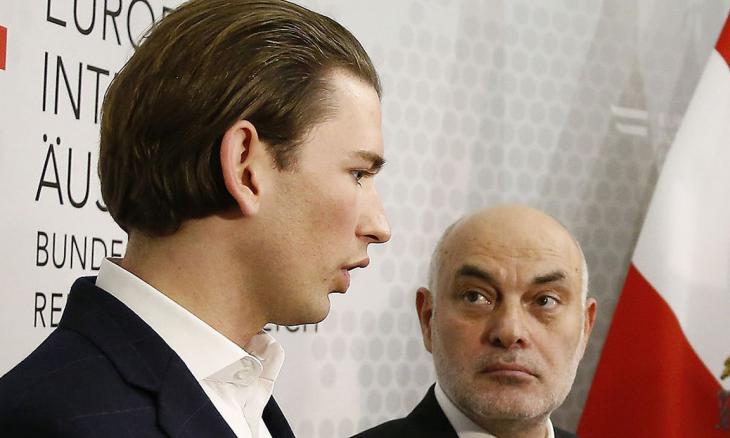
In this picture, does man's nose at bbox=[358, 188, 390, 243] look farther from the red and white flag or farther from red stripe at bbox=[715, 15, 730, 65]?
red stripe at bbox=[715, 15, 730, 65]

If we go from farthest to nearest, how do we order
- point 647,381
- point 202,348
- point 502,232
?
point 647,381, point 502,232, point 202,348

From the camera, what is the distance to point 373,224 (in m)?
1.13

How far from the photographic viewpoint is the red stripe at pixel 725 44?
8.82 feet

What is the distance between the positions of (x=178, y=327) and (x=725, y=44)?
2.09m

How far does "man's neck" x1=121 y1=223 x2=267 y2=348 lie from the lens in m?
1.05

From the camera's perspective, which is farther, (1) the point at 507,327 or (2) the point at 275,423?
(1) the point at 507,327

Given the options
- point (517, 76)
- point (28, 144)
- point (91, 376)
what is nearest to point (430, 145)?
point (517, 76)

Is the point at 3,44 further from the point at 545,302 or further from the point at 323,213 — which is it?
the point at 545,302

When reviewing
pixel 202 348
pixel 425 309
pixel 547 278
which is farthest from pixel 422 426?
pixel 202 348

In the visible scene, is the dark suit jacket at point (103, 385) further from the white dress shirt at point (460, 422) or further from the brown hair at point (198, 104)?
the white dress shirt at point (460, 422)

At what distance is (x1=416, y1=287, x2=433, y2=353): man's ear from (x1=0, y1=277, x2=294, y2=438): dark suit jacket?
117 cm

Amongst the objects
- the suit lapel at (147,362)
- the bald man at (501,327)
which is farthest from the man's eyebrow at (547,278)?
the suit lapel at (147,362)

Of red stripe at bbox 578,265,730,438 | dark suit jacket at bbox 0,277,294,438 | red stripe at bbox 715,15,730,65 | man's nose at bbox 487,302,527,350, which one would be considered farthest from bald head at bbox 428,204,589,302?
dark suit jacket at bbox 0,277,294,438

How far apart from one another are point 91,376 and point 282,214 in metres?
0.26
